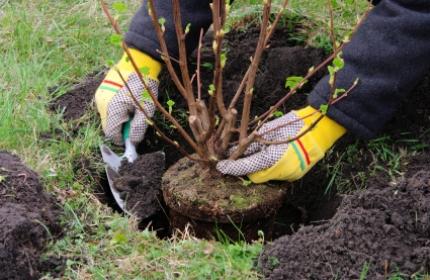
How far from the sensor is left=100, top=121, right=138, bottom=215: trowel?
2547 mm

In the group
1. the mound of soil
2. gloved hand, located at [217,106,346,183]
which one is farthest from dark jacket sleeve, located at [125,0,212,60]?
the mound of soil

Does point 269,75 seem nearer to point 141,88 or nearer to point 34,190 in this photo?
point 141,88

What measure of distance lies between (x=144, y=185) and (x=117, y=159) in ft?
0.48

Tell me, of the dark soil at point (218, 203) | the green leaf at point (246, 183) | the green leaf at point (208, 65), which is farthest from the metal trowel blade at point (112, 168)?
the green leaf at point (208, 65)

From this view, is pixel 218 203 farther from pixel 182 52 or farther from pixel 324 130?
pixel 182 52

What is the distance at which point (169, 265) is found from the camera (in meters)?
2.03

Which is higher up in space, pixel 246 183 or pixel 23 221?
pixel 23 221

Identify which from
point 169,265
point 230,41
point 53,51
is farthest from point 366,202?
point 53,51

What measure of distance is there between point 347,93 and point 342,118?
91 mm

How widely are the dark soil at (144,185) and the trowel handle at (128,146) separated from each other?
0.08ft

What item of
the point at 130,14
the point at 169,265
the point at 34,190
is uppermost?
the point at 130,14

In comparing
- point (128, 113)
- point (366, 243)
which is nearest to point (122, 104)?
point (128, 113)

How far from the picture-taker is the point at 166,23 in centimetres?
263

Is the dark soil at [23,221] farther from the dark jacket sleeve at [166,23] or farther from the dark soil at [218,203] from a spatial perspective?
the dark jacket sleeve at [166,23]
